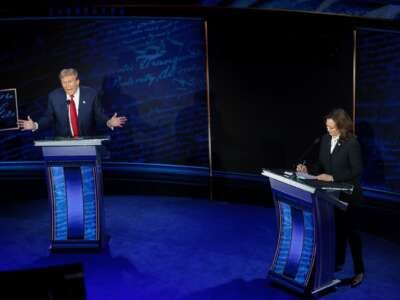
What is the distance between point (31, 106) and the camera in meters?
7.72

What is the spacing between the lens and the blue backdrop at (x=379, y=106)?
533 centimetres

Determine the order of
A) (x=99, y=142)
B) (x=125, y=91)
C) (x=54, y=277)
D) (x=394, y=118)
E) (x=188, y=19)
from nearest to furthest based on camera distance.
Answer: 1. (x=54, y=277)
2. (x=99, y=142)
3. (x=394, y=118)
4. (x=188, y=19)
5. (x=125, y=91)

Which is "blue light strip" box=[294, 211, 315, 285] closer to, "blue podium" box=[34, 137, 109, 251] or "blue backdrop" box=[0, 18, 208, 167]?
"blue podium" box=[34, 137, 109, 251]

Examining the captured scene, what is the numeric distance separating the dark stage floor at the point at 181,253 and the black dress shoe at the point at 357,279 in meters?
0.04

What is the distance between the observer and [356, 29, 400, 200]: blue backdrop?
5.33 meters

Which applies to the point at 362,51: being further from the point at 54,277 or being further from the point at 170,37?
the point at 54,277

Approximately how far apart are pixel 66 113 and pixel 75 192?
0.76 metres

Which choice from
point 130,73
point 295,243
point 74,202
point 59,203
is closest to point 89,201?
point 74,202

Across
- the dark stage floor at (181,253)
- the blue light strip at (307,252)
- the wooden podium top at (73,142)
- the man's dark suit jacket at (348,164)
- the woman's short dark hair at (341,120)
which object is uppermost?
the woman's short dark hair at (341,120)

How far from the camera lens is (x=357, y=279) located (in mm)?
4473

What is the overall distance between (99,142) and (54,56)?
310 centimetres

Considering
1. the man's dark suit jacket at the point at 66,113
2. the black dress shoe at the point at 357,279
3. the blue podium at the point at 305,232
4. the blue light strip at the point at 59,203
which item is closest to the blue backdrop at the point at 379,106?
the black dress shoe at the point at 357,279

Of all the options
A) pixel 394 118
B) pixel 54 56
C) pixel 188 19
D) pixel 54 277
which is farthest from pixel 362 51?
pixel 54 277

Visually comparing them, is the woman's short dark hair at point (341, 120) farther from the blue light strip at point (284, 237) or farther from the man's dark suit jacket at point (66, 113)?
the man's dark suit jacket at point (66, 113)
